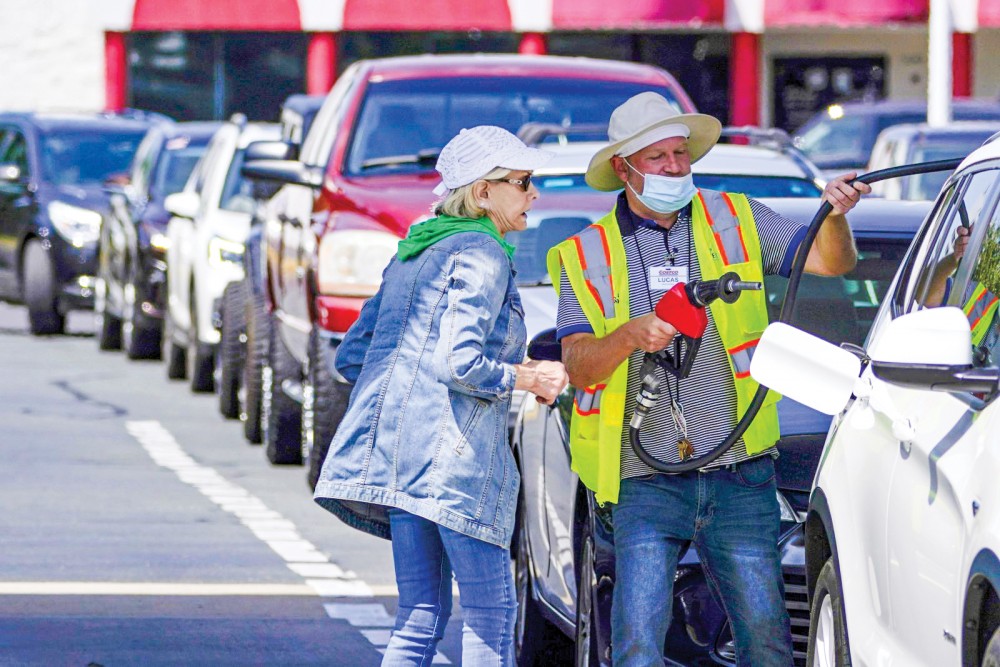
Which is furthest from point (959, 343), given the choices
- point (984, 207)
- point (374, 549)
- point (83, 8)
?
point (83, 8)

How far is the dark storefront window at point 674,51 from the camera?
3431 cm

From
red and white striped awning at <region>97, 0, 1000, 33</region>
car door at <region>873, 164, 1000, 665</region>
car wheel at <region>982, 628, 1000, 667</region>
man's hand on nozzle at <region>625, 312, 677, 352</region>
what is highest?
red and white striped awning at <region>97, 0, 1000, 33</region>

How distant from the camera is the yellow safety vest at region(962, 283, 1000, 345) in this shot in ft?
14.0

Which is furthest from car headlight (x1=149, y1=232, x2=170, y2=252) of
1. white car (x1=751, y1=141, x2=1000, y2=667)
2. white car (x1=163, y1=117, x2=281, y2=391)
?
white car (x1=751, y1=141, x2=1000, y2=667)

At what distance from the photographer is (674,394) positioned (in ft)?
18.4

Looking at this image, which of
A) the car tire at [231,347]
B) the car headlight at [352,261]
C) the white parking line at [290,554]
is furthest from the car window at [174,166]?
the car headlight at [352,261]

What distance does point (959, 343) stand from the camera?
3854 millimetres

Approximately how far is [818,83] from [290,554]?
26763mm

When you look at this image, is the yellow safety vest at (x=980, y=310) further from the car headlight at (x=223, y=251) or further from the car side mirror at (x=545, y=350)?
the car headlight at (x=223, y=251)

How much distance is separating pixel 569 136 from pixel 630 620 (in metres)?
Answer: 6.13

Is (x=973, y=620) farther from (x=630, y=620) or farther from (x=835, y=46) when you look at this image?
(x=835, y=46)

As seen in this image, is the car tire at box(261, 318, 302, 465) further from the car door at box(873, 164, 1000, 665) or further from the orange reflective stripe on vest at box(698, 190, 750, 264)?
the car door at box(873, 164, 1000, 665)

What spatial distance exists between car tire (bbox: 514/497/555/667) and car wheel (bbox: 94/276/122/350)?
1273 centimetres

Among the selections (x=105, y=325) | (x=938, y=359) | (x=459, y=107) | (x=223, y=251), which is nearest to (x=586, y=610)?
(x=938, y=359)
